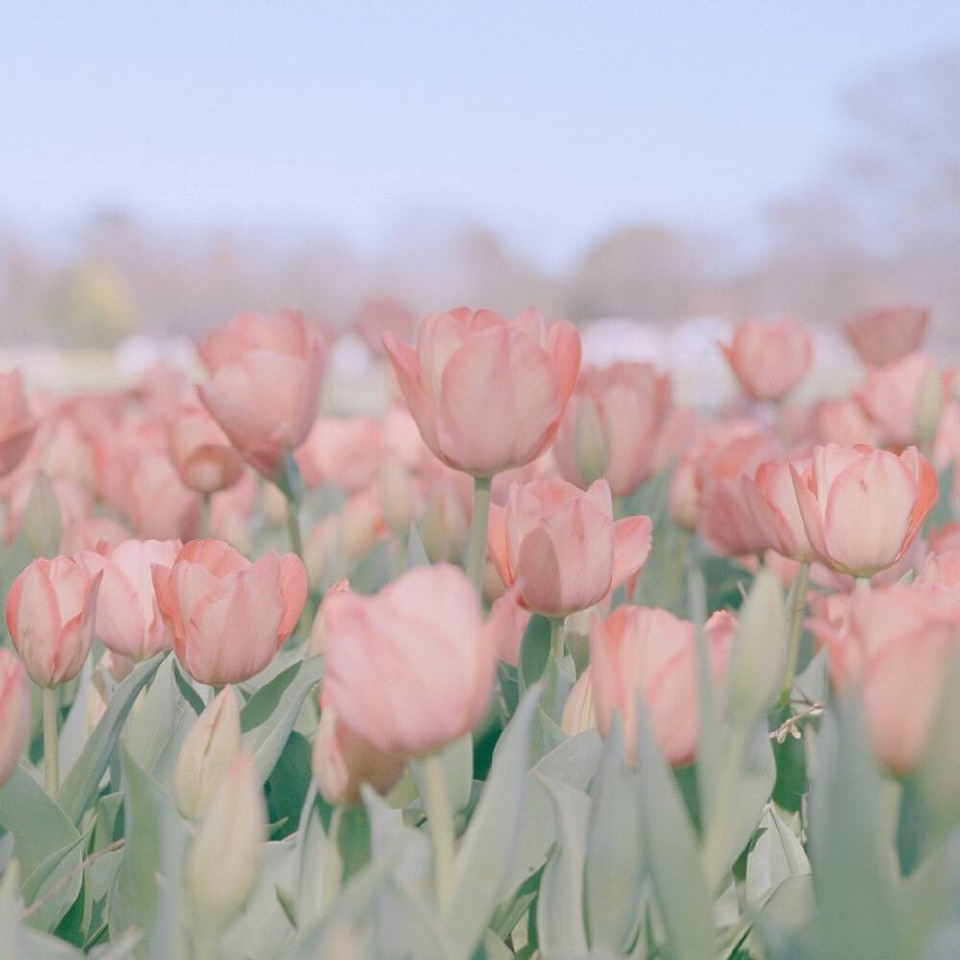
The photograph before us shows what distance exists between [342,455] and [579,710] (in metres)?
1.30

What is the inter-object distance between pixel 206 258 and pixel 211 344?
4933 cm

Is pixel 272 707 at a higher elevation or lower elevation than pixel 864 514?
lower

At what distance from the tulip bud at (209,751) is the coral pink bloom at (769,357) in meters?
1.30

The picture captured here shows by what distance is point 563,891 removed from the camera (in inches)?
25.4

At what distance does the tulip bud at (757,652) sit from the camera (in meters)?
0.60

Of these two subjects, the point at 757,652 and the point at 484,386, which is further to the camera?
the point at 484,386

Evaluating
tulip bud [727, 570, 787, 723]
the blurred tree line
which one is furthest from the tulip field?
the blurred tree line

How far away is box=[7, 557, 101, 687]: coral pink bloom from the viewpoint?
82cm

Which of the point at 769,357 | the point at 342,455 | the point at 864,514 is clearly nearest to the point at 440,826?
the point at 864,514

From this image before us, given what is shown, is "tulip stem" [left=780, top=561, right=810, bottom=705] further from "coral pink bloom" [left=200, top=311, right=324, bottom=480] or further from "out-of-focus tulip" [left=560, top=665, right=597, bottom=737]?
"coral pink bloom" [left=200, top=311, right=324, bottom=480]

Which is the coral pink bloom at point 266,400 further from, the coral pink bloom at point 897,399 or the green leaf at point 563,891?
the coral pink bloom at point 897,399

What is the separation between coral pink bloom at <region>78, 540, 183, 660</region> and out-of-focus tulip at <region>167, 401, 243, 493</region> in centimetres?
41

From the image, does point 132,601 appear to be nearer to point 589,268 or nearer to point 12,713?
point 12,713

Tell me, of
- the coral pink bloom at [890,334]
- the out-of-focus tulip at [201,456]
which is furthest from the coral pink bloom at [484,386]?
the coral pink bloom at [890,334]
